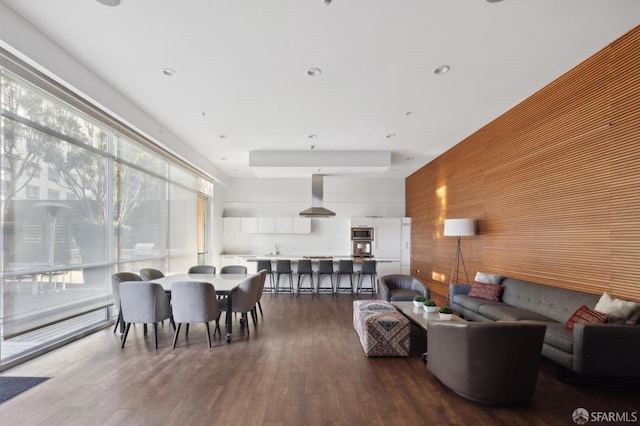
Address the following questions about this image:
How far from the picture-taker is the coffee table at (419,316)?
361 cm

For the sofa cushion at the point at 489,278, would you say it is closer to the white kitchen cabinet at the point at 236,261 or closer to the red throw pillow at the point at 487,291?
the red throw pillow at the point at 487,291

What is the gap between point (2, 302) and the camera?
9.45 ft

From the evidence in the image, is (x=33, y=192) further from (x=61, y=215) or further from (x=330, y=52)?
(x=330, y=52)

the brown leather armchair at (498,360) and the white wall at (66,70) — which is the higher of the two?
the white wall at (66,70)

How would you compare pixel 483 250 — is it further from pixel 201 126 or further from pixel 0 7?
pixel 0 7

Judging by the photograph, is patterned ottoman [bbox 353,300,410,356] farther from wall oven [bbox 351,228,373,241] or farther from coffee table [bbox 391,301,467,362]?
→ wall oven [bbox 351,228,373,241]

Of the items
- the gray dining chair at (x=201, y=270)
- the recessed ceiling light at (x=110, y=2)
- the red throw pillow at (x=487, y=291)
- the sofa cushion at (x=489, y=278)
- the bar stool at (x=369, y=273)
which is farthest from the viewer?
the bar stool at (x=369, y=273)

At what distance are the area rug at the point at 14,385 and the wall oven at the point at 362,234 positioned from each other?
740 centimetres

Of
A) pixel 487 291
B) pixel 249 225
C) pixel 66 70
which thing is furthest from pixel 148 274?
pixel 487 291

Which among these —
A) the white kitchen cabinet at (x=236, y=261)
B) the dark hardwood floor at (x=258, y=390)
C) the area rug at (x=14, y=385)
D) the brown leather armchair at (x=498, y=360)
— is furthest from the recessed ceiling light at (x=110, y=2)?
the white kitchen cabinet at (x=236, y=261)

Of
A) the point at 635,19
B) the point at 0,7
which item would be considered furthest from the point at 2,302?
the point at 635,19

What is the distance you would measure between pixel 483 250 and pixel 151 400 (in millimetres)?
5243

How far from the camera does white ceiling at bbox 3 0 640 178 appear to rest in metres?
2.64

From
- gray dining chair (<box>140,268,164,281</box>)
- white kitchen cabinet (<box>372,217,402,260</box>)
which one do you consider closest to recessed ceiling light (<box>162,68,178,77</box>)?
gray dining chair (<box>140,268,164,281</box>)
